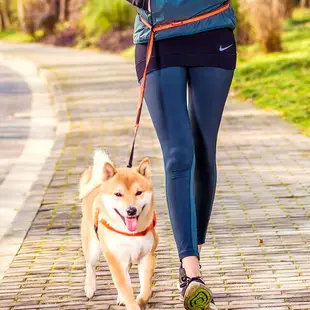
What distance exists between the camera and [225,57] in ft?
15.9

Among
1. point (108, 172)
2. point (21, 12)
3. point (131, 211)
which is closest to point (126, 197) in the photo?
point (131, 211)

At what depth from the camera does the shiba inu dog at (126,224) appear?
4.60 meters

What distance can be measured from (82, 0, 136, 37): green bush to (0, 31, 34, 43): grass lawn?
603 inches

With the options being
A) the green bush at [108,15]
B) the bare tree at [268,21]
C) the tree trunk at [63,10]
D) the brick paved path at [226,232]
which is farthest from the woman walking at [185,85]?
the tree trunk at [63,10]

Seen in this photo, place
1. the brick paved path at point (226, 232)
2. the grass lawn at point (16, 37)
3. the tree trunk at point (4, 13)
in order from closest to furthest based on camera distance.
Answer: the brick paved path at point (226, 232) < the grass lawn at point (16, 37) < the tree trunk at point (4, 13)

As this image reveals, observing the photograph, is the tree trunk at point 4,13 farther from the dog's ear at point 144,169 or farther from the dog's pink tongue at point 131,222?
the dog's pink tongue at point 131,222

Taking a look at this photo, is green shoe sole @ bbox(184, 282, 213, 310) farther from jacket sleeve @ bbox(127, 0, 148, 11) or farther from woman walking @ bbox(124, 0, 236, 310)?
jacket sleeve @ bbox(127, 0, 148, 11)

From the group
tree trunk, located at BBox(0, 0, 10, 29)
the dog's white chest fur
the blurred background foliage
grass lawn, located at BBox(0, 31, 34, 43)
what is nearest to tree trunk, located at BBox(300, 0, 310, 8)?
the blurred background foliage

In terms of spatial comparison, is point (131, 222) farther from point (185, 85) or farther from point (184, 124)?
point (185, 85)

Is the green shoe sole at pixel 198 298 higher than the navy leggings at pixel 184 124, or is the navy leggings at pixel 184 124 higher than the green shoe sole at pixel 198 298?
the navy leggings at pixel 184 124

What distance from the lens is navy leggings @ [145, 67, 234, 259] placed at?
4.73 m

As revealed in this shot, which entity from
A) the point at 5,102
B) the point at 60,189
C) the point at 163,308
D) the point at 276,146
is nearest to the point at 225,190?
the point at 60,189

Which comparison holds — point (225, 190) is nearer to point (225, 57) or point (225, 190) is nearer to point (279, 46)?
point (225, 57)

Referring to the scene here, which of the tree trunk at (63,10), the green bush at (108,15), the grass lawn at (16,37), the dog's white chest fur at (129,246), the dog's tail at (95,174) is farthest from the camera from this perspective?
the tree trunk at (63,10)
